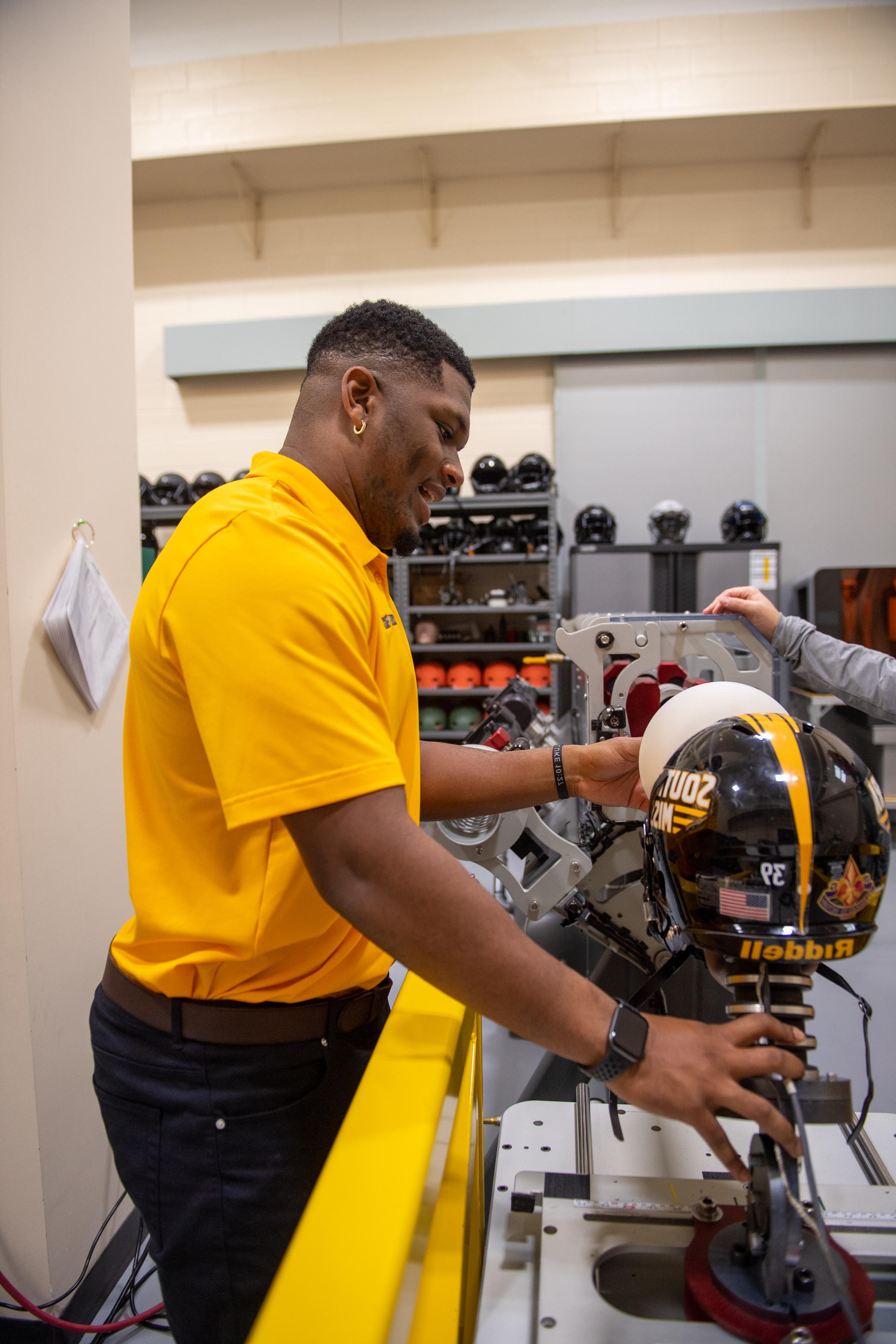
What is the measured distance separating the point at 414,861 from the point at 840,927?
0.41m

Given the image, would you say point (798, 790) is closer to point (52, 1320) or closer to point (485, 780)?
point (485, 780)

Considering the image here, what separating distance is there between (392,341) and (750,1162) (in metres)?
1.06

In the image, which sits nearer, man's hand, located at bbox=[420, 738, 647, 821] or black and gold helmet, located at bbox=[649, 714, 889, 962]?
black and gold helmet, located at bbox=[649, 714, 889, 962]

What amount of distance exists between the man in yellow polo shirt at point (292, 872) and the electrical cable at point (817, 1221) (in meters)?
0.02

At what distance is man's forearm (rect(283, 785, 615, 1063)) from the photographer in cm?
72

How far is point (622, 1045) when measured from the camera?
69 centimetres

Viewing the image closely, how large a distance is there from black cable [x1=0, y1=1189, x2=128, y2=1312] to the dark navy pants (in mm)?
989

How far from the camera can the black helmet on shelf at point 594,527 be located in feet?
21.1

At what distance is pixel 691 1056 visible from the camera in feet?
2.31

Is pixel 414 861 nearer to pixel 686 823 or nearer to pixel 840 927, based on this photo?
pixel 686 823

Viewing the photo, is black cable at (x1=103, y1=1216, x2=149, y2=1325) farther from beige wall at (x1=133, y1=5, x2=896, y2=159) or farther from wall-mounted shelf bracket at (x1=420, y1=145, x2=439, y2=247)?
wall-mounted shelf bracket at (x1=420, y1=145, x2=439, y2=247)

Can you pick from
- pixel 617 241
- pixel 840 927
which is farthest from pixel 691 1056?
pixel 617 241

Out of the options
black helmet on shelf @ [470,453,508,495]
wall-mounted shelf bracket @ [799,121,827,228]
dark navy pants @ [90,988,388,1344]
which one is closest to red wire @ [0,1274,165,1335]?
dark navy pants @ [90,988,388,1344]

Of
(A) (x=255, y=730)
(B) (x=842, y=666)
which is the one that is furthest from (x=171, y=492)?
(A) (x=255, y=730)
